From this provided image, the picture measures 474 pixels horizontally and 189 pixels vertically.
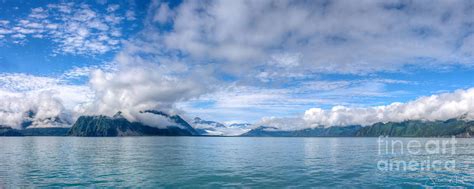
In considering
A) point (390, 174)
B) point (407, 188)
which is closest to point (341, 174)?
point (390, 174)

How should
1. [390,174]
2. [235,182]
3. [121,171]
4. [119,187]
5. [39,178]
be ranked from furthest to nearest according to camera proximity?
[121,171] → [390,174] → [39,178] → [235,182] → [119,187]

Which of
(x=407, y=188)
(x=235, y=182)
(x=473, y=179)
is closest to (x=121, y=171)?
(x=235, y=182)

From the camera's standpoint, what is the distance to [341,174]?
73250mm

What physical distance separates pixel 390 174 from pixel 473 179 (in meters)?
15.1

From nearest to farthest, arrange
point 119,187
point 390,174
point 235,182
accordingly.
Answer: point 119,187
point 235,182
point 390,174

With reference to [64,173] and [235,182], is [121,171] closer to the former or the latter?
[64,173]

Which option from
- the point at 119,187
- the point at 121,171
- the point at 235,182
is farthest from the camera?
the point at 121,171

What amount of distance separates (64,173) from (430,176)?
7891cm

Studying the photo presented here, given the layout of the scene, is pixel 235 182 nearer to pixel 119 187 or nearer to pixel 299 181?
pixel 299 181

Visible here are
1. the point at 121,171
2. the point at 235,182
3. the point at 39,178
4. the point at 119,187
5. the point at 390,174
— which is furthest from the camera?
the point at 121,171

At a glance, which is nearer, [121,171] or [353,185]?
[353,185]

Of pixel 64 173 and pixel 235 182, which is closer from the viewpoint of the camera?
pixel 235 182

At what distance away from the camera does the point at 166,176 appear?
234 feet

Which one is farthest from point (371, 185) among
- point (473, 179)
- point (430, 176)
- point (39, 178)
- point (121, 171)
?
point (39, 178)
